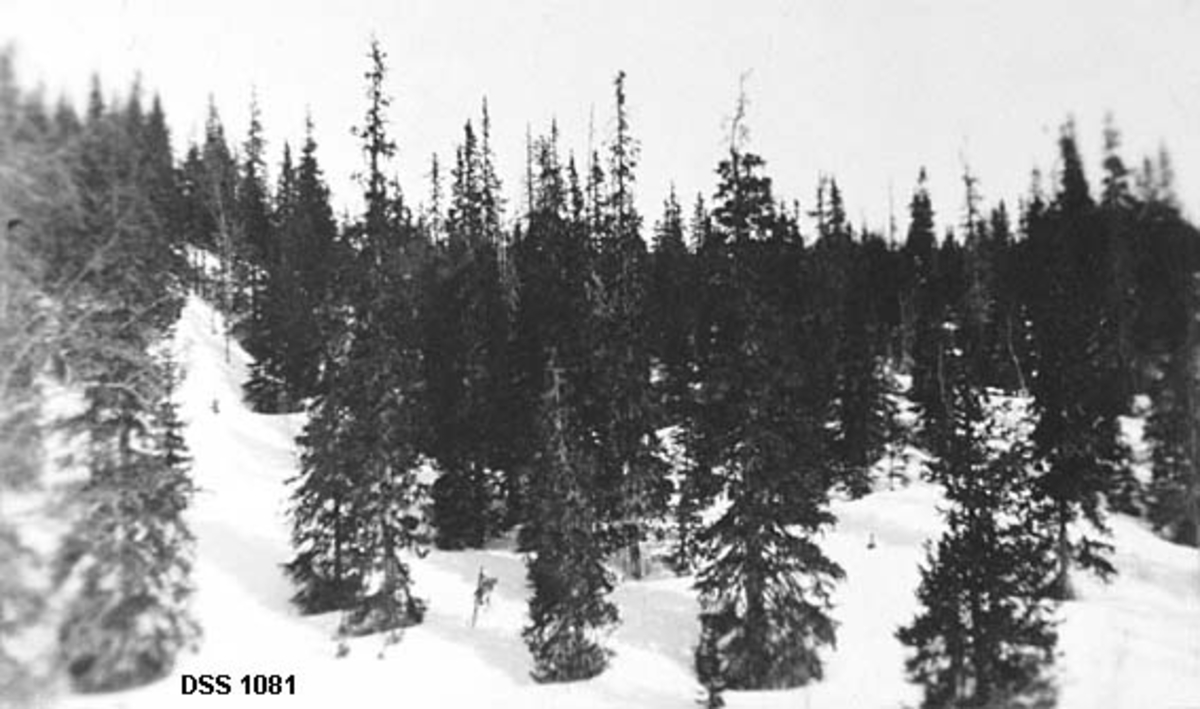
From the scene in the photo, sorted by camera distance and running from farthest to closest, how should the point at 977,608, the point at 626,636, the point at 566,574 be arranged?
the point at 626,636
the point at 566,574
the point at 977,608

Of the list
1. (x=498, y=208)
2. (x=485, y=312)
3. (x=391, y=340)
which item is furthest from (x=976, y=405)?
(x=498, y=208)

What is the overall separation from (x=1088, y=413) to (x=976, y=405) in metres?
12.4

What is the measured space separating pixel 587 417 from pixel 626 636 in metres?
8.27

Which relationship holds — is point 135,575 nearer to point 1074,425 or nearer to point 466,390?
point 466,390

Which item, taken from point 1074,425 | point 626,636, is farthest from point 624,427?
point 1074,425

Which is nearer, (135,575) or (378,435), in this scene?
(135,575)

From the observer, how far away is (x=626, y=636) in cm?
2681

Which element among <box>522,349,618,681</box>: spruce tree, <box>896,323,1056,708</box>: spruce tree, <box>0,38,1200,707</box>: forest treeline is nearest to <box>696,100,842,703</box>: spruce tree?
<box>0,38,1200,707</box>: forest treeline

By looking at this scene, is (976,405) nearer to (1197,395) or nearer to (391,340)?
(1197,395)

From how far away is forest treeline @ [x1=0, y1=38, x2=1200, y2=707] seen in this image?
38.7 ft

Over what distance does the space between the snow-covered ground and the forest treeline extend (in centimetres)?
99

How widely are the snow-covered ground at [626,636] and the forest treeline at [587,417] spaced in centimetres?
99

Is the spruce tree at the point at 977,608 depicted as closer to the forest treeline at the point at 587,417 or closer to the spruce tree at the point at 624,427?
the forest treeline at the point at 587,417

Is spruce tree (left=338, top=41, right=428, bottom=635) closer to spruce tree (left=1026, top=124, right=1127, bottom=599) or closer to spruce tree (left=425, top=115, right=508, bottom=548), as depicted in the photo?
spruce tree (left=425, top=115, right=508, bottom=548)
